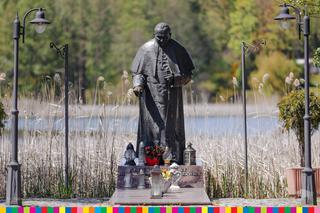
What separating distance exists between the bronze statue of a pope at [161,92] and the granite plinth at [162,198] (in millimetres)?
1169

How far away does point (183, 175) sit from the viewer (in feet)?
42.4

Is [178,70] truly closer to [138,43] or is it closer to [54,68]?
[54,68]

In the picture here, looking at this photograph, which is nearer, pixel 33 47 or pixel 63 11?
pixel 33 47

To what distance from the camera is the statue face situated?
13484 millimetres

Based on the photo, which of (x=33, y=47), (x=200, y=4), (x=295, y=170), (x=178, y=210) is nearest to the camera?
(x=178, y=210)

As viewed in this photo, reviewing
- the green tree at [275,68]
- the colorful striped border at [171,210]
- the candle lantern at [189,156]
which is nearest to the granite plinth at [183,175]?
the candle lantern at [189,156]

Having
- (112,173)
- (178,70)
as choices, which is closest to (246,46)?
(178,70)

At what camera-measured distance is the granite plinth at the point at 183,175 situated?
12.8 metres

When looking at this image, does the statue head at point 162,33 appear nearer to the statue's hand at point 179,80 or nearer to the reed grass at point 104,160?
the statue's hand at point 179,80

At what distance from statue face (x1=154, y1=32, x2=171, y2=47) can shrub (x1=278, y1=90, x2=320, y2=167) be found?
204 centimetres

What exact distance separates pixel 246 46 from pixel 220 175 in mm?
2100

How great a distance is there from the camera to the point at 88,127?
15.0 meters

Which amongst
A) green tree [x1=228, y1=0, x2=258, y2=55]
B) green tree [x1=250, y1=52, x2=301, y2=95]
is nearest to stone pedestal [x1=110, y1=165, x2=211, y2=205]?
green tree [x1=250, y1=52, x2=301, y2=95]

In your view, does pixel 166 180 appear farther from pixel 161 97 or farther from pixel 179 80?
pixel 179 80
